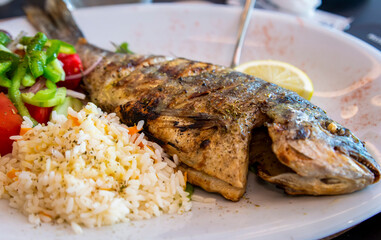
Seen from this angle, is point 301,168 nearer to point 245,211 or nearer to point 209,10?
point 245,211

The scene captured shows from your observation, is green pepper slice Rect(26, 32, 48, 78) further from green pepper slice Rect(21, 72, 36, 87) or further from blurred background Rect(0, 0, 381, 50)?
blurred background Rect(0, 0, 381, 50)

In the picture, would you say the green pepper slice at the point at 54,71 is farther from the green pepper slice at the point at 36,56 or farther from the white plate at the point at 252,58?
the white plate at the point at 252,58

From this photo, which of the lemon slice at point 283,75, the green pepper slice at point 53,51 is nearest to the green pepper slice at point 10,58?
the green pepper slice at point 53,51

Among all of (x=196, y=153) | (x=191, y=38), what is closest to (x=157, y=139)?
(x=196, y=153)

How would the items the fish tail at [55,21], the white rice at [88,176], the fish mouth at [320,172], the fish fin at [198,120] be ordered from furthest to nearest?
the fish tail at [55,21], the fish fin at [198,120], the white rice at [88,176], the fish mouth at [320,172]

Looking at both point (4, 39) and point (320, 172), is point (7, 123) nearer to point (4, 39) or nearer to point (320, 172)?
point (4, 39)
